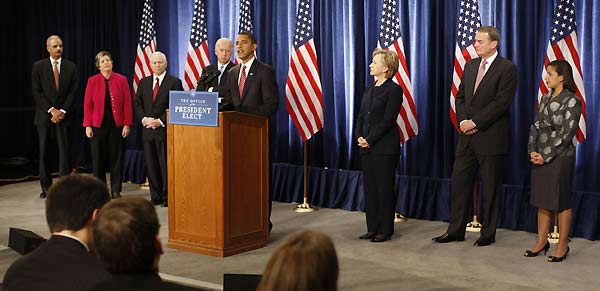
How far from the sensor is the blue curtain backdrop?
696 centimetres

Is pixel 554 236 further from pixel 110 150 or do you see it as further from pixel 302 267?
pixel 302 267

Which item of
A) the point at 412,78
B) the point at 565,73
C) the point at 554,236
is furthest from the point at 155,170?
the point at 565,73

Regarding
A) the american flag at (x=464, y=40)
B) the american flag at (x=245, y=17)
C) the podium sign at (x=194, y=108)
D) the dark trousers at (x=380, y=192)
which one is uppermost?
the american flag at (x=245, y=17)

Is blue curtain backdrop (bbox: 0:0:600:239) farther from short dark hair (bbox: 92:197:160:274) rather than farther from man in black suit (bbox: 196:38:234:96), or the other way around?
short dark hair (bbox: 92:197:160:274)

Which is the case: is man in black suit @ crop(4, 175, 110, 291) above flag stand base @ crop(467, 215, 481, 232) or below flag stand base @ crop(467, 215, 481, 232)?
above

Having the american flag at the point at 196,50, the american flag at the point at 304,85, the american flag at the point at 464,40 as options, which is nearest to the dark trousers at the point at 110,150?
the american flag at the point at 196,50

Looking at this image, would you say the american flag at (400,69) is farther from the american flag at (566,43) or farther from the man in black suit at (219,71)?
the man in black suit at (219,71)

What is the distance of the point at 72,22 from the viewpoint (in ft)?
37.8

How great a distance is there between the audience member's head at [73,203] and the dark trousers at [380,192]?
13.8 ft

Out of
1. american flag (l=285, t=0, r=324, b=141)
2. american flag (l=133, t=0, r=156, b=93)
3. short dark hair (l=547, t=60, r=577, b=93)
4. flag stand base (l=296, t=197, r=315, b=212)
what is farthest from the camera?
american flag (l=133, t=0, r=156, b=93)

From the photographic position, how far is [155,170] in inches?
343

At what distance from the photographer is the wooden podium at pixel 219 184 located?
6.13 m

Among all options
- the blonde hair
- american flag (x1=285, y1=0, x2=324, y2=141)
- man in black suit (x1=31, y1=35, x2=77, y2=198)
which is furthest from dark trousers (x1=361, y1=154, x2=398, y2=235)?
man in black suit (x1=31, y1=35, x2=77, y2=198)

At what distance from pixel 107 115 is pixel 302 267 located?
7251mm
